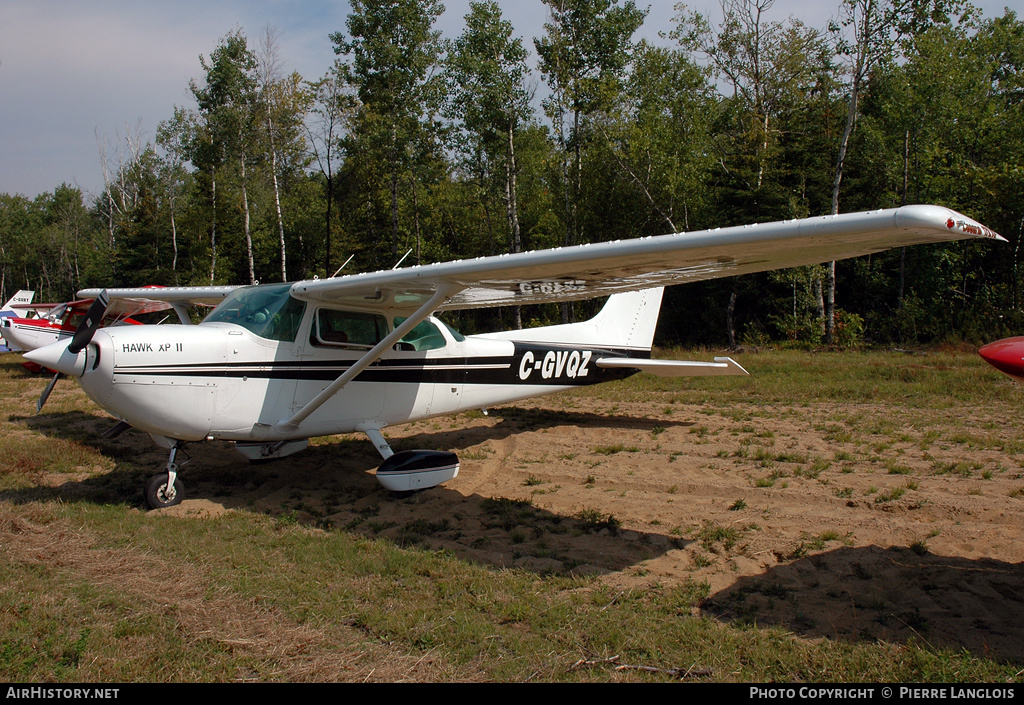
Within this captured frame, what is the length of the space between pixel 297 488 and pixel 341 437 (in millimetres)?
2632

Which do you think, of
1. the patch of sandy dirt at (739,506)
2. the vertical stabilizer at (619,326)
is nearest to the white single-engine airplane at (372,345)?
the patch of sandy dirt at (739,506)

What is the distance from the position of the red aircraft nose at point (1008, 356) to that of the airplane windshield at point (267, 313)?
5.59m

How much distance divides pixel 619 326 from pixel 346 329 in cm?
448

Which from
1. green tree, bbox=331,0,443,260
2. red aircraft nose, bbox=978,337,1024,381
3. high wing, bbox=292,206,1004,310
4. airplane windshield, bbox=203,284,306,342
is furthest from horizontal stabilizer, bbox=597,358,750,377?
green tree, bbox=331,0,443,260

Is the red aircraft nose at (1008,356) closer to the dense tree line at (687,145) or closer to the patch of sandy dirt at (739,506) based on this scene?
the patch of sandy dirt at (739,506)

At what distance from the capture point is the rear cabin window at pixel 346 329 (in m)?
6.36

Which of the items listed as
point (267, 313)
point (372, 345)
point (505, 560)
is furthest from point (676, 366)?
point (267, 313)

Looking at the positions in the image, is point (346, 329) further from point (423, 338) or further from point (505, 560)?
point (505, 560)

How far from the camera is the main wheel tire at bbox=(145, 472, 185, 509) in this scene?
5594 mm

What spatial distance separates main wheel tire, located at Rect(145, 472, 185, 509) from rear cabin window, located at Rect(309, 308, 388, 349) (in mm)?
1825

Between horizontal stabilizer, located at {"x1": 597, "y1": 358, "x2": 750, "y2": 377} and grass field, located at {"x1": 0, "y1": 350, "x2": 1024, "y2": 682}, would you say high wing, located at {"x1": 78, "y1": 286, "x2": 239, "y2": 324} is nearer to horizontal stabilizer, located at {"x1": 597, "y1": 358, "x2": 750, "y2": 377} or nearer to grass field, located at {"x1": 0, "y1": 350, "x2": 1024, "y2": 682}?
grass field, located at {"x1": 0, "y1": 350, "x2": 1024, "y2": 682}

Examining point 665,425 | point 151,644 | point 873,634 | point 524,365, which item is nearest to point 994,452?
point 665,425

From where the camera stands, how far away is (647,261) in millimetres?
4531

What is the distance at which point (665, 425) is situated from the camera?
8.91m
